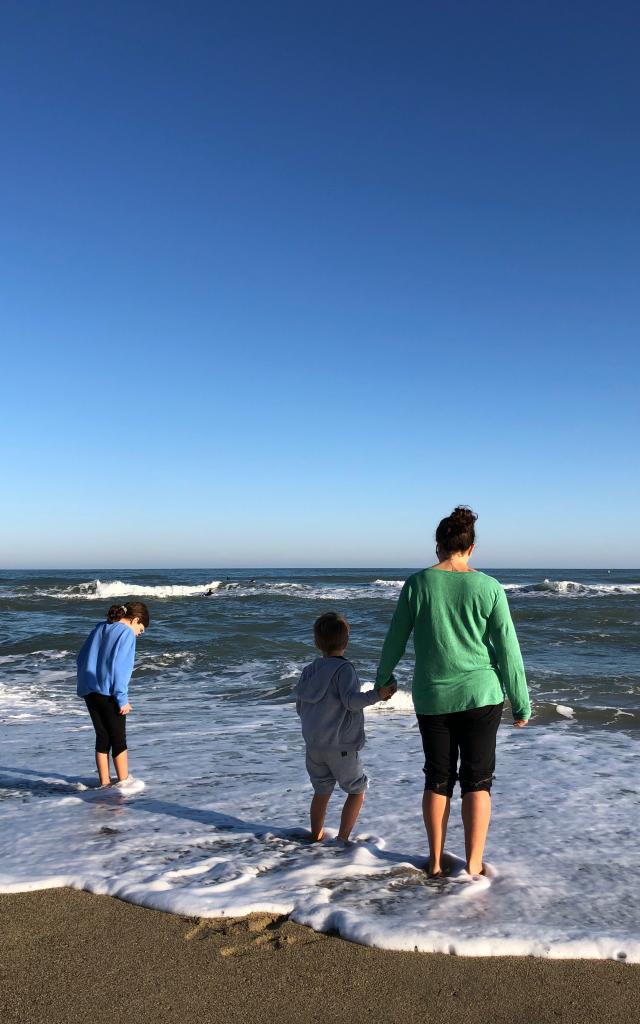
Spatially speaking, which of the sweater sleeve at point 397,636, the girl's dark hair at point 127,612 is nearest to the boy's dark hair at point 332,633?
the sweater sleeve at point 397,636

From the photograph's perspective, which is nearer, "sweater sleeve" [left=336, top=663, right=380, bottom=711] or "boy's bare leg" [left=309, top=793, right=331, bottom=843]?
"sweater sleeve" [left=336, top=663, right=380, bottom=711]

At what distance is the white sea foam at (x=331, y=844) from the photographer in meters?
3.26

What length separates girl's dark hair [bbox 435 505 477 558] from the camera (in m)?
3.71

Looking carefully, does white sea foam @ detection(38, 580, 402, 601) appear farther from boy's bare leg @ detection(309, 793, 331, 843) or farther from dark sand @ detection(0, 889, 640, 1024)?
dark sand @ detection(0, 889, 640, 1024)

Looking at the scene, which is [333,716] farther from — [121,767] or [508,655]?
[121,767]

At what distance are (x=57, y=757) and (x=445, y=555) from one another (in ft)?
15.2

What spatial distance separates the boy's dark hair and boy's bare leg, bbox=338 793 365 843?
32.9 inches

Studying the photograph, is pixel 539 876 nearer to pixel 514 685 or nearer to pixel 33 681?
pixel 514 685

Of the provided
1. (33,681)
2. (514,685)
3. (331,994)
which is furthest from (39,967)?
(33,681)

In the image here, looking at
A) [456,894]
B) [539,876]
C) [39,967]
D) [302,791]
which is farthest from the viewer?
[302,791]

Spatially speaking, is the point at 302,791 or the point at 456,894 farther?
the point at 302,791

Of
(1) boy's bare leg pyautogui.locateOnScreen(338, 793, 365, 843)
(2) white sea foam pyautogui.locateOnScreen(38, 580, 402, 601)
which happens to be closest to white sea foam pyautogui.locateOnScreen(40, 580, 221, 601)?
(2) white sea foam pyautogui.locateOnScreen(38, 580, 402, 601)

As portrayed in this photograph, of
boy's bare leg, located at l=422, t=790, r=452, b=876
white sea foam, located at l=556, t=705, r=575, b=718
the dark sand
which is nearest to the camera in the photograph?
the dark sand

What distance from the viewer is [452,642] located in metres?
3.60
